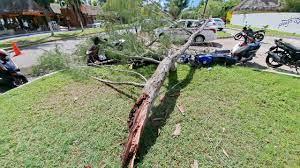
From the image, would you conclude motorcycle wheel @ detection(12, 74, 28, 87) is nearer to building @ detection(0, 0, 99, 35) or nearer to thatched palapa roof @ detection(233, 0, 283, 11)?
building @ detection(0, 0, 99, 35)

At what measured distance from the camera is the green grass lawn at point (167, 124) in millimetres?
3188

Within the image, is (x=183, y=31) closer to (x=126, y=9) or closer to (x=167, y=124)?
(x=126, y=9)

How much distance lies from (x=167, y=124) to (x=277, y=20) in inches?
763

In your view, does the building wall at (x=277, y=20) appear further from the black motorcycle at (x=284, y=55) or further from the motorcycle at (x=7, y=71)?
the motorcycle at (x=7, y=71)

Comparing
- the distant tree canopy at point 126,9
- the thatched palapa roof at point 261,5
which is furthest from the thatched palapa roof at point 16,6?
the thatched palapa roof at point 261,5

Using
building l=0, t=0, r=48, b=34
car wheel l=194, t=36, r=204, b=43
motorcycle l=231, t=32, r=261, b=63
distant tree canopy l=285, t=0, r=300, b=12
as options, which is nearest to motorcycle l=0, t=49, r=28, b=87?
motorcycle l=231, t=32, r=261, b=63

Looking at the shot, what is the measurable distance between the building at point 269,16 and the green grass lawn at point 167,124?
1401 cm

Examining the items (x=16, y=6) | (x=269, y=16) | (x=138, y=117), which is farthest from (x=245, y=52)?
(x=16, y=6)

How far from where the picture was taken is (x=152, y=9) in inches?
305

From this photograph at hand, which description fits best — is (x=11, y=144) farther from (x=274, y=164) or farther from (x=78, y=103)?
(x=274, y=164)

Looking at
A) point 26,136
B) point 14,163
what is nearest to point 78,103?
point 26,136

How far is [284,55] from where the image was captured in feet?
22.0

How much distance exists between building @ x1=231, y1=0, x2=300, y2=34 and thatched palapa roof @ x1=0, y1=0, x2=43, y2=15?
27.4m

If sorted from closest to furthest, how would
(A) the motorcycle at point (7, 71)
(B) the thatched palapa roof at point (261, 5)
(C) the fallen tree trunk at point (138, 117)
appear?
1. (C) the fallen tree trunk at point (138, 117)
2. (A) the motorcycle at point (7, 71)
3. (B) the thatched palapa roof at point (261, 5)
